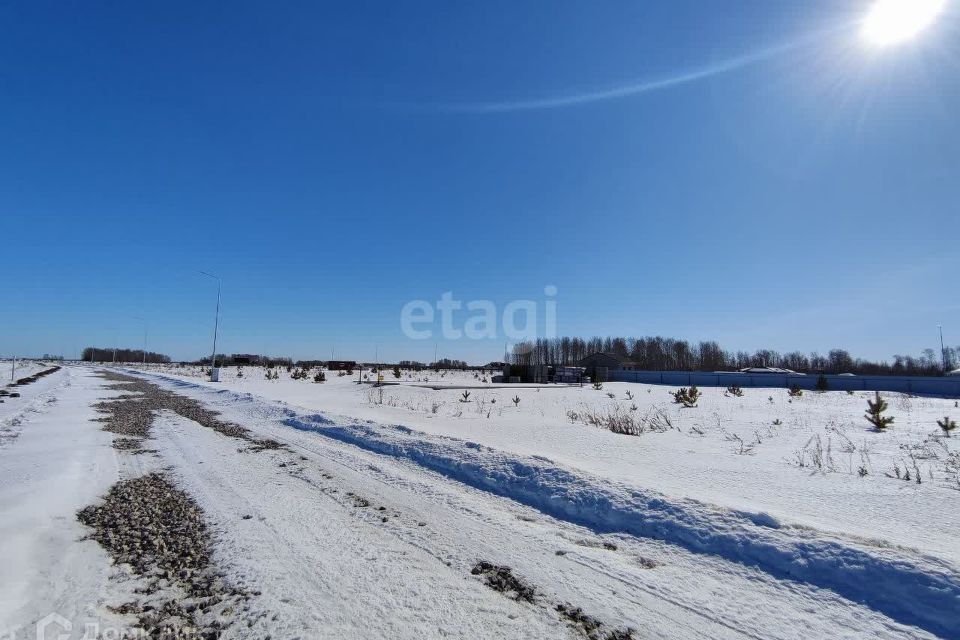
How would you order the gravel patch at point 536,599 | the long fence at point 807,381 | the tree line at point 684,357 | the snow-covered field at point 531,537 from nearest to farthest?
1. the gravel patch at point 536,599
2. the snow-covered field at point 531,537
3. the long fence at point 807,381
4. the tree line at point 684,357

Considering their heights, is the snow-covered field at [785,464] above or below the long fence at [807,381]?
below

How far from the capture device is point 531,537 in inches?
164

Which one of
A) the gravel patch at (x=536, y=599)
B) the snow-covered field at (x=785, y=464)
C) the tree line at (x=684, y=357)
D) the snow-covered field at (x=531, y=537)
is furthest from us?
the tree line at (x=684, y=357)

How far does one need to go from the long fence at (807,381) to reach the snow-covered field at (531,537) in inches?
1385

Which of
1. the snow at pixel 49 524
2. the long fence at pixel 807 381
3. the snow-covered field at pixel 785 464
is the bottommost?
the snow at pixel 49 524

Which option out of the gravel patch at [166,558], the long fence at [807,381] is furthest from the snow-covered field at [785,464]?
the long fence at [807,381]

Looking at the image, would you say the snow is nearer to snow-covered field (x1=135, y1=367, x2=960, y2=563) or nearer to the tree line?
snow-covered field (x1=135, y1=367, x2=960, y2=563)

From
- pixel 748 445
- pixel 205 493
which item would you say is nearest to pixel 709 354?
pixel 748 445

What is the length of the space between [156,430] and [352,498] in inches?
307

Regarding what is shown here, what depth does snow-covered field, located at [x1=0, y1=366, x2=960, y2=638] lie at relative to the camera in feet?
9.21

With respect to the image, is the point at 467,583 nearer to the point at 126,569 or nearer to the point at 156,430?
the point at 126,569

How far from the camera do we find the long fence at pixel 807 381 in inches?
1270

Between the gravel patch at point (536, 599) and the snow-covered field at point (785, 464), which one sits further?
the snow-covered field at point (785, 464)

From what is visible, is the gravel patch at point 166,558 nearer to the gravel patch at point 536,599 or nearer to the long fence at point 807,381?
the gravel patch at point 536,599
